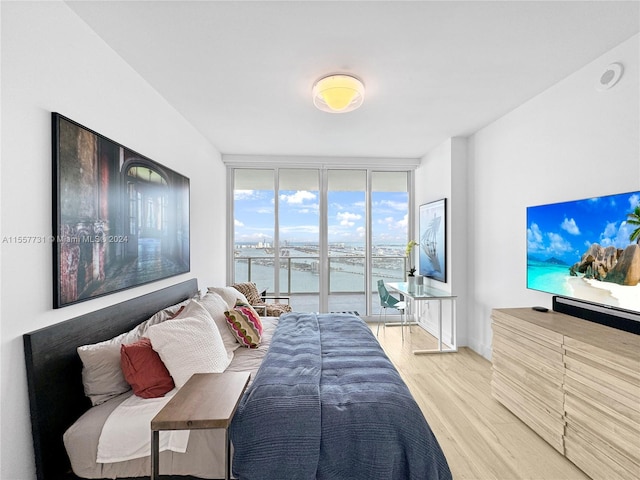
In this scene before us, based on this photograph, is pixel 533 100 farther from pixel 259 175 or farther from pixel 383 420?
pixel 259 175

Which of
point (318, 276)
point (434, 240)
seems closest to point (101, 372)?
point (318, 276)

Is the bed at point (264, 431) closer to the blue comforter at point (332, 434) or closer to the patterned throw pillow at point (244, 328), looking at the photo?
the blue comforter at point (332, 434)

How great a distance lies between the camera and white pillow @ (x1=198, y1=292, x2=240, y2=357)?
2604 mm

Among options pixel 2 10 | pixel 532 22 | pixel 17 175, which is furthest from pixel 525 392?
pixel 2 10

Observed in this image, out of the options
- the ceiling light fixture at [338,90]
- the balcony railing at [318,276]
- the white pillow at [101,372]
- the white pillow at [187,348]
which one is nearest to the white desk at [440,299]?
the balcony railing at [318,276]

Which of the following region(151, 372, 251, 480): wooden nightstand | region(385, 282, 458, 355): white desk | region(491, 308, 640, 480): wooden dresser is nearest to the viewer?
region(151, 372, 251, 480): wooden nightstand

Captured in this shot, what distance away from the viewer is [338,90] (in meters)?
2.56

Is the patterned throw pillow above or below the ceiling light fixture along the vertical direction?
below

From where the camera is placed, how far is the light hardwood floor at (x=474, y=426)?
2002 mm

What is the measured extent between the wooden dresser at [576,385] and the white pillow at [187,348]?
86.5 inches

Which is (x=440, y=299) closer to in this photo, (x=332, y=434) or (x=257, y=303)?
(x=257, y=303)

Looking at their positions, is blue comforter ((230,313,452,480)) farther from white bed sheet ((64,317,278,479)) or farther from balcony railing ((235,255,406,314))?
balcony railing ((235,255,406,314))

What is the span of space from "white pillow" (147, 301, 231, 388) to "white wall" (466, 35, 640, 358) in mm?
2818

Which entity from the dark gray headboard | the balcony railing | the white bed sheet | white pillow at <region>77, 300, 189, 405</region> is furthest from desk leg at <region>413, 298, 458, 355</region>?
the dark gray headboard
